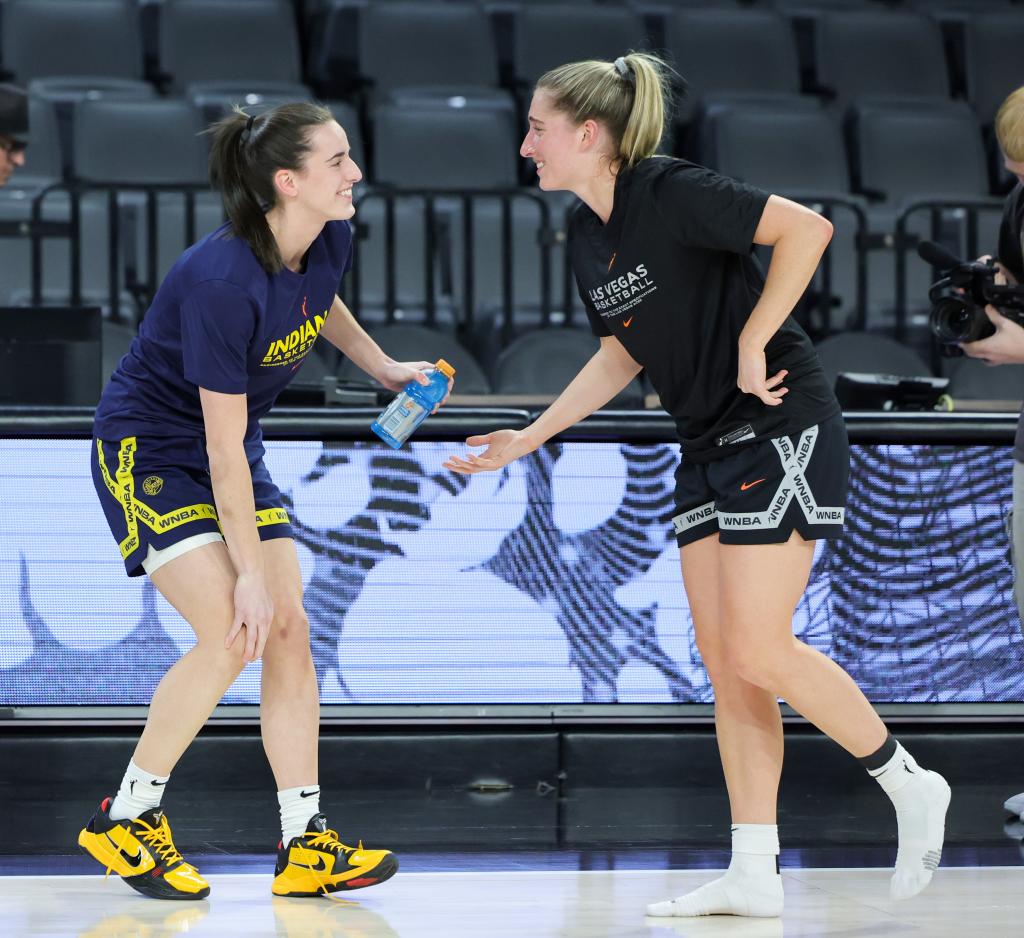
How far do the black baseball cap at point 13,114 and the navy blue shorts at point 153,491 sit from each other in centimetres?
165

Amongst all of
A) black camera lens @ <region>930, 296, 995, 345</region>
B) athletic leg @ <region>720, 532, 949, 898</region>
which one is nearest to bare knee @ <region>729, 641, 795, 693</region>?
athletic leg @ <region>720, 532, 949, 898</region>

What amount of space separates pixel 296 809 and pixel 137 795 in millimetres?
294

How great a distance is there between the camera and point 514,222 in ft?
21.8

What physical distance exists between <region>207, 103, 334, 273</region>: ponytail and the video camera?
150 centimetres

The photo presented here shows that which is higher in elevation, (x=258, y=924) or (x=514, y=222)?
(x=514, y=222)

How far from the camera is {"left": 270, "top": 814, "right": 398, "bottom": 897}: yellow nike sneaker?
281cm

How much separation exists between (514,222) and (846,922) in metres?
4.44

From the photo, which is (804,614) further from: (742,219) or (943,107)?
(943,107)

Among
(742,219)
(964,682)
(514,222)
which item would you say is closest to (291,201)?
(742,219)

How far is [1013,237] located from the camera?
353 centimetres

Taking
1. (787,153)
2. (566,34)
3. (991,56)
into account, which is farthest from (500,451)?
(991,56)

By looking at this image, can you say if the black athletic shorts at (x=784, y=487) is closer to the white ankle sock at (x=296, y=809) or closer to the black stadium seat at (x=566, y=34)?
the white ankle sock at (x=296, y=809)

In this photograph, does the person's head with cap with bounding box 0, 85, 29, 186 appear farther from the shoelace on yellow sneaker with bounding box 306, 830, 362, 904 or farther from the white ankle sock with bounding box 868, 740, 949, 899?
the white ankle sock with bounding box 868, 740, 949, 899

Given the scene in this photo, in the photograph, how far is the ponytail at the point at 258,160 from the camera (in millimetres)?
2781
